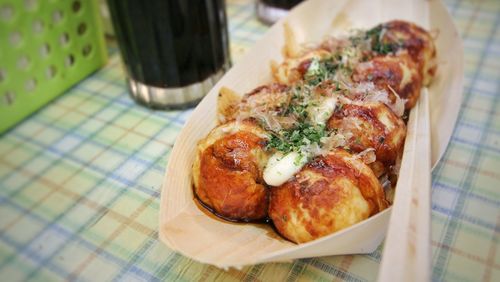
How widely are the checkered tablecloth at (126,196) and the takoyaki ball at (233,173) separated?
0.50 ft

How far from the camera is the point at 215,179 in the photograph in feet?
3.40

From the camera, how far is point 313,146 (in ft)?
3.45

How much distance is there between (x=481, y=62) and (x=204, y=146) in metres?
1.40

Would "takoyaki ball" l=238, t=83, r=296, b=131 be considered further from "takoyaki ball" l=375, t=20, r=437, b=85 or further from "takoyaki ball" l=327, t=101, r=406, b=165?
"takoyaki ball" l=375, t=20, r=437, b=85

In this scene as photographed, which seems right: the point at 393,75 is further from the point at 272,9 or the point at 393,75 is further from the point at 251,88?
the point at 272,9

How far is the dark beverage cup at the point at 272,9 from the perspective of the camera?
2.11m

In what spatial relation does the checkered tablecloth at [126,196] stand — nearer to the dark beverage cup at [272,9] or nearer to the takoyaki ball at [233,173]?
the takoyaki ball at [233,173]

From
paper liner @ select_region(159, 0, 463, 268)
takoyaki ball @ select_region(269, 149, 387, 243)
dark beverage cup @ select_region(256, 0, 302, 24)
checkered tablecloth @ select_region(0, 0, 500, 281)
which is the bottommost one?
checkered tablecloth @ select_region(0, 0, 500, 281)

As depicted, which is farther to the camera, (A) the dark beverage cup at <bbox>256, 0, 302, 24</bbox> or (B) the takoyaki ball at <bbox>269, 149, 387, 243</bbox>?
(A) the dark beverage cup at <bbox>256, 0, 302, 24</bbox>

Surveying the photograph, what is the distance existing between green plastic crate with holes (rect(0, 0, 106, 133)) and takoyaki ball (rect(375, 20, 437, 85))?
1.22 metres

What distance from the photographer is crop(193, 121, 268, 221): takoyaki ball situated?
1.02 m

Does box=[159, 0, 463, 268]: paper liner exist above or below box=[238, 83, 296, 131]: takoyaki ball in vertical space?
below

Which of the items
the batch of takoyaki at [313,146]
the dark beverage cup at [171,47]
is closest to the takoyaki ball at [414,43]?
the batch of takoyaki at [313,146]

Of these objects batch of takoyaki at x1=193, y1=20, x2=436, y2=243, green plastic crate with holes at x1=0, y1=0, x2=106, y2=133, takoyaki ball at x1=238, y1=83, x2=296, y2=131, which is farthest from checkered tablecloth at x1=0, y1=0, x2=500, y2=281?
takoyaki ball at x1=238, y1=83, x2=296, y2=131
